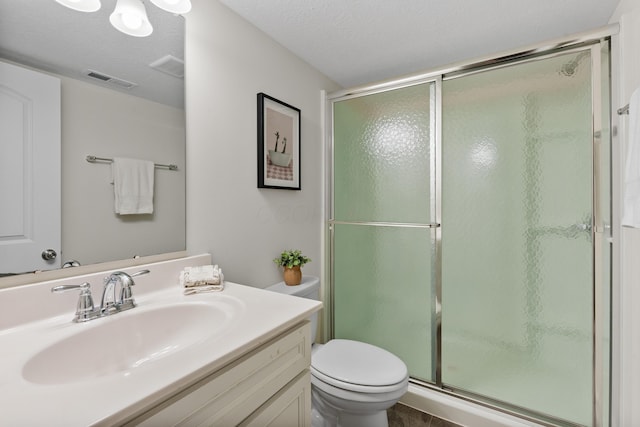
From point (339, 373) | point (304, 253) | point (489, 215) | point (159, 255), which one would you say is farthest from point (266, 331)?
point (489, 215)

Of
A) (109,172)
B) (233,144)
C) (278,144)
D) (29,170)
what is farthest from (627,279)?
(29,170)

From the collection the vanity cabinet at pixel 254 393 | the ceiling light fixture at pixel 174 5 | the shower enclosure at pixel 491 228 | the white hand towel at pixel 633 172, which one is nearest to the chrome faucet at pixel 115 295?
the vanity cabinet at pixel 254 393

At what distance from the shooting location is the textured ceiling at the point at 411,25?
1.39 metres

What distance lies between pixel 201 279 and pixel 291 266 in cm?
61

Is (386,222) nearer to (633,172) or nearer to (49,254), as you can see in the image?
(633,172)

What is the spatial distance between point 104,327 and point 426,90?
190cm

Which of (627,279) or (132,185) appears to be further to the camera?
(627,279)

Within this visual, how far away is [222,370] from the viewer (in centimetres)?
67

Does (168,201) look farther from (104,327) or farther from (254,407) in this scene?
(254,407)

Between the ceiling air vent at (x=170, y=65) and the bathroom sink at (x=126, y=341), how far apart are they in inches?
36.3

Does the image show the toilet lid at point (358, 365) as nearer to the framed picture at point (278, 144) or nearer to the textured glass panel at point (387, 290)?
the textured glass panel at point (387, 290)

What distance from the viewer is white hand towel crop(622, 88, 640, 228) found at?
1.00m

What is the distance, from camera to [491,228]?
1.63m

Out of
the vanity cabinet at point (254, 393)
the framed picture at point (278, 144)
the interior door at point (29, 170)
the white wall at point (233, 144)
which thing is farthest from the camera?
the framed picture at point (278, 144)
